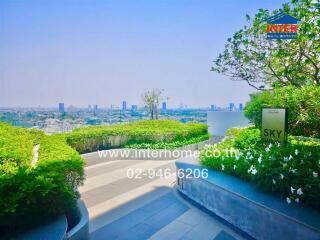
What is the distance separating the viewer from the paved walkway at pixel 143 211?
4.54 meters

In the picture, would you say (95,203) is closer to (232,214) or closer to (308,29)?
(232,214)

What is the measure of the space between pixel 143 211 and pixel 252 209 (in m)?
2.47

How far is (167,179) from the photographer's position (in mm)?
7746

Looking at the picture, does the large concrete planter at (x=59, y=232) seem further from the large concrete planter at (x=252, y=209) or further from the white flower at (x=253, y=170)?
the white flower at (x=253, y=170)

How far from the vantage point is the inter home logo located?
954cm

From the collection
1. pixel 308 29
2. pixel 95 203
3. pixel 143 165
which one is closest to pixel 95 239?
pixel 95 203

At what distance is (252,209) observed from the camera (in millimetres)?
4031

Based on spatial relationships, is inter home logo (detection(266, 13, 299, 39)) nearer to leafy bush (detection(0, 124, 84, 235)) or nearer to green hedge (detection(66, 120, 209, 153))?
green hedge (detection(66, 120, 209, 153))

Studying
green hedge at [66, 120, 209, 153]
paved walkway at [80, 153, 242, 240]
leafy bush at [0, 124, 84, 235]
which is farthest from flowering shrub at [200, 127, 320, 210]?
green hedge at [66, 120, 209, 153]

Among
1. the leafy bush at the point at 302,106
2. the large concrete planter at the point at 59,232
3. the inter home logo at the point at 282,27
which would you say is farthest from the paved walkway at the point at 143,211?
the inter home logo at the point at 282,27

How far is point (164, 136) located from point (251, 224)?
8.04 metres

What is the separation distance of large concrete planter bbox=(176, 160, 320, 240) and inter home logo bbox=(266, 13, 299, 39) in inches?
285

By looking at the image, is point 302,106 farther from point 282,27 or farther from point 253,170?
point 253,170

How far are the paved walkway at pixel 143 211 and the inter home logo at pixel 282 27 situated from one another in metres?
7.20
